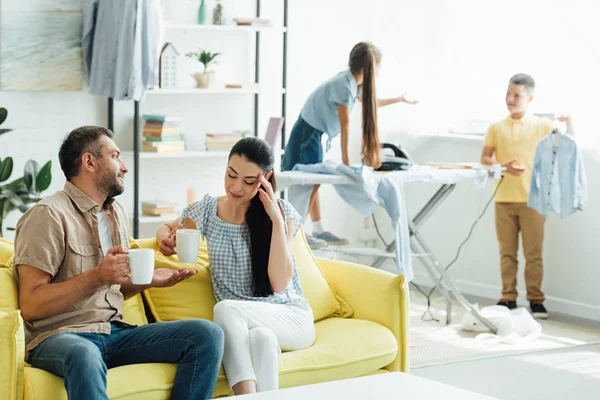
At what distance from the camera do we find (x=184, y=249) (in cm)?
278

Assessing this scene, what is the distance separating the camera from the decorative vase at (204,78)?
542 centimetres

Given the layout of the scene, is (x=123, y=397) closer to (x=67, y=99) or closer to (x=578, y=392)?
(x=578, y=392)

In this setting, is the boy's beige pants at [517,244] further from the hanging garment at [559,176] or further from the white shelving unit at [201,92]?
the white shelving unit at [201,92]

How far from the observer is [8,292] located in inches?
108

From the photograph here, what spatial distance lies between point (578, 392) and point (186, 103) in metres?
2.74

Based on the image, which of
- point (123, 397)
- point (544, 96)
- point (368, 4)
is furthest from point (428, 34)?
point (123, 397)

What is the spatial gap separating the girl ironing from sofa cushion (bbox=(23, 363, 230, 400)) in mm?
2171

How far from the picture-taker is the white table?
7.70ft

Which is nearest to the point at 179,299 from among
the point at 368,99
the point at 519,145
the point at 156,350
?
the point at 156,350

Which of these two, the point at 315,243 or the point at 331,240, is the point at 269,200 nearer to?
the point at 315,243

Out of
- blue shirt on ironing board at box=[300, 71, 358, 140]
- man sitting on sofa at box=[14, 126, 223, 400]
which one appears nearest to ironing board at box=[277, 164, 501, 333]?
blue shirt on ironing board at box=[300, 71, 358, 140]

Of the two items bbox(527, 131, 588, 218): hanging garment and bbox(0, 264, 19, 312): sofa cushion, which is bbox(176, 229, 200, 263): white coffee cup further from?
bbox(527, 131, 588, 218): hanging garment

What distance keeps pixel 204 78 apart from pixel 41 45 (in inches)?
35.4

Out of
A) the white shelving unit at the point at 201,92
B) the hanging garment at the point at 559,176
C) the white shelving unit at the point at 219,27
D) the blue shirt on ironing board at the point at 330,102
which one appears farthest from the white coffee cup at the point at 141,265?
the hanging garment at the point at 559,176
